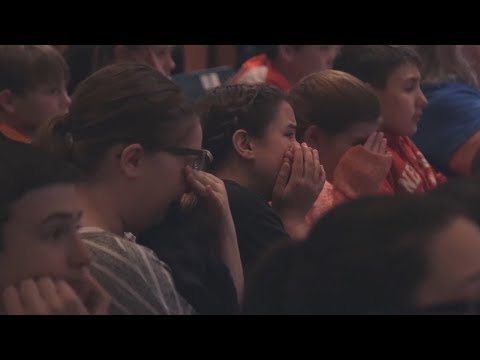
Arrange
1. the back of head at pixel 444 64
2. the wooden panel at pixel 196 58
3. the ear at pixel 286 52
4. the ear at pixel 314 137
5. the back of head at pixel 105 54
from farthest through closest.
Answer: the wooden panel at pixel 196 58, the ear at pixel 286 52, the back of head at pixel 105 54, the back of head at pixel 444 64, the ear at pixel 314 137

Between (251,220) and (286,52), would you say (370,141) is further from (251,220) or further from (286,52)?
(286,52)

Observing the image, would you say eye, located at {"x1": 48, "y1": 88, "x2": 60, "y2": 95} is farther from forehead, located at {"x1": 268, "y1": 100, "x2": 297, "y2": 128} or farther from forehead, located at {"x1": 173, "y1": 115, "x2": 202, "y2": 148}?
forehead, located at {"x1": 173, "y1": 115, "x2": 202, "y2": 148}

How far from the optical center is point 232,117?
1.73 meters

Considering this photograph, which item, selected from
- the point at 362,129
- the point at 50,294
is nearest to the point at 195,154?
the point at 50,294

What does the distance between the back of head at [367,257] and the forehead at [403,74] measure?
1.17m

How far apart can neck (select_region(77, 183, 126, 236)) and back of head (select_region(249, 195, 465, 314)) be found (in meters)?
0.46

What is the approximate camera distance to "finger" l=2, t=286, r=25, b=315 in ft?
3.53

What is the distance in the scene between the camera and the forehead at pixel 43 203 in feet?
3.68

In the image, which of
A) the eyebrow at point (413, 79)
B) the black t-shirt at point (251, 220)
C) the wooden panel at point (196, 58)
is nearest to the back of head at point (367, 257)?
the black t-shirt at point (251, 220)

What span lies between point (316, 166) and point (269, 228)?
0.18 meters

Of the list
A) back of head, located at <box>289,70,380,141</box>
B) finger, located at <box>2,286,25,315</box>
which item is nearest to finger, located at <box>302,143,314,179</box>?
back of head, located at <box>289,70,380,141</box>

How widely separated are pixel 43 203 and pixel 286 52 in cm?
168

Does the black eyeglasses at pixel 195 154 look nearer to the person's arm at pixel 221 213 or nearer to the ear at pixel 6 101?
the person's arm at pixel 221 213
